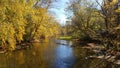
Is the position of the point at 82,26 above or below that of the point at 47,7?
below

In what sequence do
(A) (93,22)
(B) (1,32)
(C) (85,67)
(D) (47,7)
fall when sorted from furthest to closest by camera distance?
(D) (47,7), (A) (93,22), (B) (1,32), (C) (85,67)

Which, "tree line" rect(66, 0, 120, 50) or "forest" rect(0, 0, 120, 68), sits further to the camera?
"tree line" rect(66, 0, 120, 50)

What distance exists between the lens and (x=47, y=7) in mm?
56094

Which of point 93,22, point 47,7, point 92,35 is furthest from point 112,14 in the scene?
point 47,7

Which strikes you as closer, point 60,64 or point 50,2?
point 60,64

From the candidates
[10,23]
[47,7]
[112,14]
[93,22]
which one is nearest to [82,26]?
[93,22]

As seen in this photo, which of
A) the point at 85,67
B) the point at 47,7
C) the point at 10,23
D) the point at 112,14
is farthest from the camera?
the point at 47,7

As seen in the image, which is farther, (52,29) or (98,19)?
(52,29)

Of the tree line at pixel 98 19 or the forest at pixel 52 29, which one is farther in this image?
the tree line at pixel 98 19

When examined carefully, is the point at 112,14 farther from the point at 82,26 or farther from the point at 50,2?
the point at 50,2

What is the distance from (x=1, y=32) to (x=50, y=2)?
33.0 metres

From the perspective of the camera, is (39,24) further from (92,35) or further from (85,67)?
(85,67)

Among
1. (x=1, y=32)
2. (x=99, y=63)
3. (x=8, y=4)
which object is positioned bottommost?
(x=99, y=63)

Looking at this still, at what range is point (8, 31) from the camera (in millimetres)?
25672
